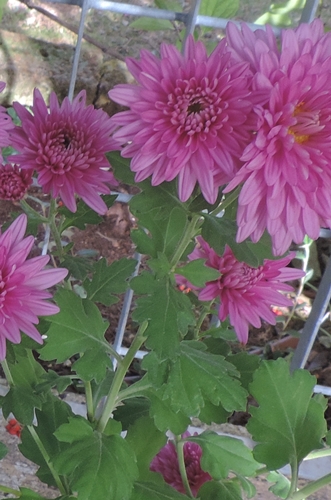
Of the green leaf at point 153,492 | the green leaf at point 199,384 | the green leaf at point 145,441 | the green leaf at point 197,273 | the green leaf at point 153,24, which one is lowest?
the green leaf at point 153,492

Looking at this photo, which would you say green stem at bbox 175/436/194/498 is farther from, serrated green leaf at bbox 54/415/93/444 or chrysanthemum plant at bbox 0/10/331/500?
serrated green leaf at bbox 54/415/93/444

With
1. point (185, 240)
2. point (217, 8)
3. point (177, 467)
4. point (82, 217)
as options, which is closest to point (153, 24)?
point (217, 8)

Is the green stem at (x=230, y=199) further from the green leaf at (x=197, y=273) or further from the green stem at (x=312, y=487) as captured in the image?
the green stem at (x=312, y=487)

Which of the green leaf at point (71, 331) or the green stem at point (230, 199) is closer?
the green stem at point (230, 199)

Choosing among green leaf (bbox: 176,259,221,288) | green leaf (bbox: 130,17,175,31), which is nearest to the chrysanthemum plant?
green leaf (bbox: 176,259,221,288)

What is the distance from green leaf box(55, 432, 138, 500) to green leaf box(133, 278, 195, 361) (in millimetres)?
196

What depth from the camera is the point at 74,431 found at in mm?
671

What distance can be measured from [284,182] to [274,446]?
1.16ft

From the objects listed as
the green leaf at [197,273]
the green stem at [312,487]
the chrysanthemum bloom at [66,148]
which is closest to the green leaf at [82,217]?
the chrysanthemum bloom at [66,148]

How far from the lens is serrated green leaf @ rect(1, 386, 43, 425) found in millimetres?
685

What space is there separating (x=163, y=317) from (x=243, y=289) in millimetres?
151

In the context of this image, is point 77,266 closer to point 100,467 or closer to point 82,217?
point 82,217

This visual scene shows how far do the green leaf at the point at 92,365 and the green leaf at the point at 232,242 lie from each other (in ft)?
0.67

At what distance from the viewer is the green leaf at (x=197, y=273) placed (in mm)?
589
